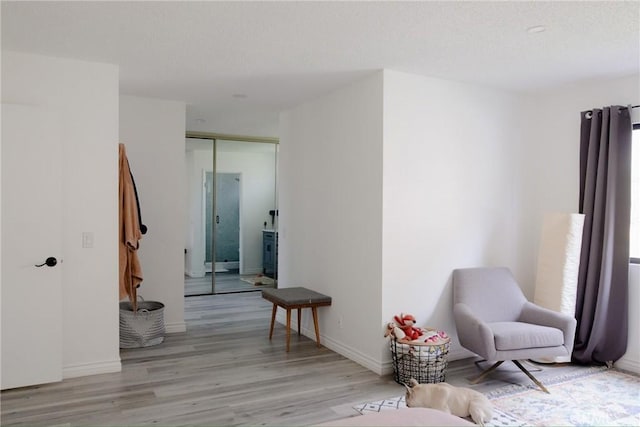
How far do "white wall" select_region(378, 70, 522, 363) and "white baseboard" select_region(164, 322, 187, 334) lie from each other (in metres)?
2.34

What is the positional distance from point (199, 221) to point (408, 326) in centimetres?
431

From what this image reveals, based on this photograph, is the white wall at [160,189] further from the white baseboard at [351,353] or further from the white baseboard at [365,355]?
the white baseboard at [365,355]

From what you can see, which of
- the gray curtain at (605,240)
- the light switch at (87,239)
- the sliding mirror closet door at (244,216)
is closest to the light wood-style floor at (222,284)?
the sliding mirror closet door at (244,216)

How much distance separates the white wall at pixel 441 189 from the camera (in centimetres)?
402

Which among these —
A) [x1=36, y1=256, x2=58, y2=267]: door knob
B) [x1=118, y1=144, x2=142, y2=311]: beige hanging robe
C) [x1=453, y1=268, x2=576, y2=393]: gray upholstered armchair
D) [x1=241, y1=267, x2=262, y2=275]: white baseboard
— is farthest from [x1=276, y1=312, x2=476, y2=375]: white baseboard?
[x1=241, y1=267, x2=262, y2=275]: white baseboard

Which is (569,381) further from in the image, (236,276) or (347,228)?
(236,276)

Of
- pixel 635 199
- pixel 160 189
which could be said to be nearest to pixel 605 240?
pixel 635 199

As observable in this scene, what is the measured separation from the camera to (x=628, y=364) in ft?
13.4

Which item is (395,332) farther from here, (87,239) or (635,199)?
(87,239)

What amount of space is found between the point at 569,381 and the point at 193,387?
2833 millimetres

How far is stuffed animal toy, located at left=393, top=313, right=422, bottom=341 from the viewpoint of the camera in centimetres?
373

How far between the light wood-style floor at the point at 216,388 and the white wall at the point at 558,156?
1207 millimetres

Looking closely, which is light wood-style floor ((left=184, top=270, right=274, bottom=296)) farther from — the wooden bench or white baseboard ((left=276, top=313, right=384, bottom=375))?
the wooden bench

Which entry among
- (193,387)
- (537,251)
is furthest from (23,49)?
(537,251)
